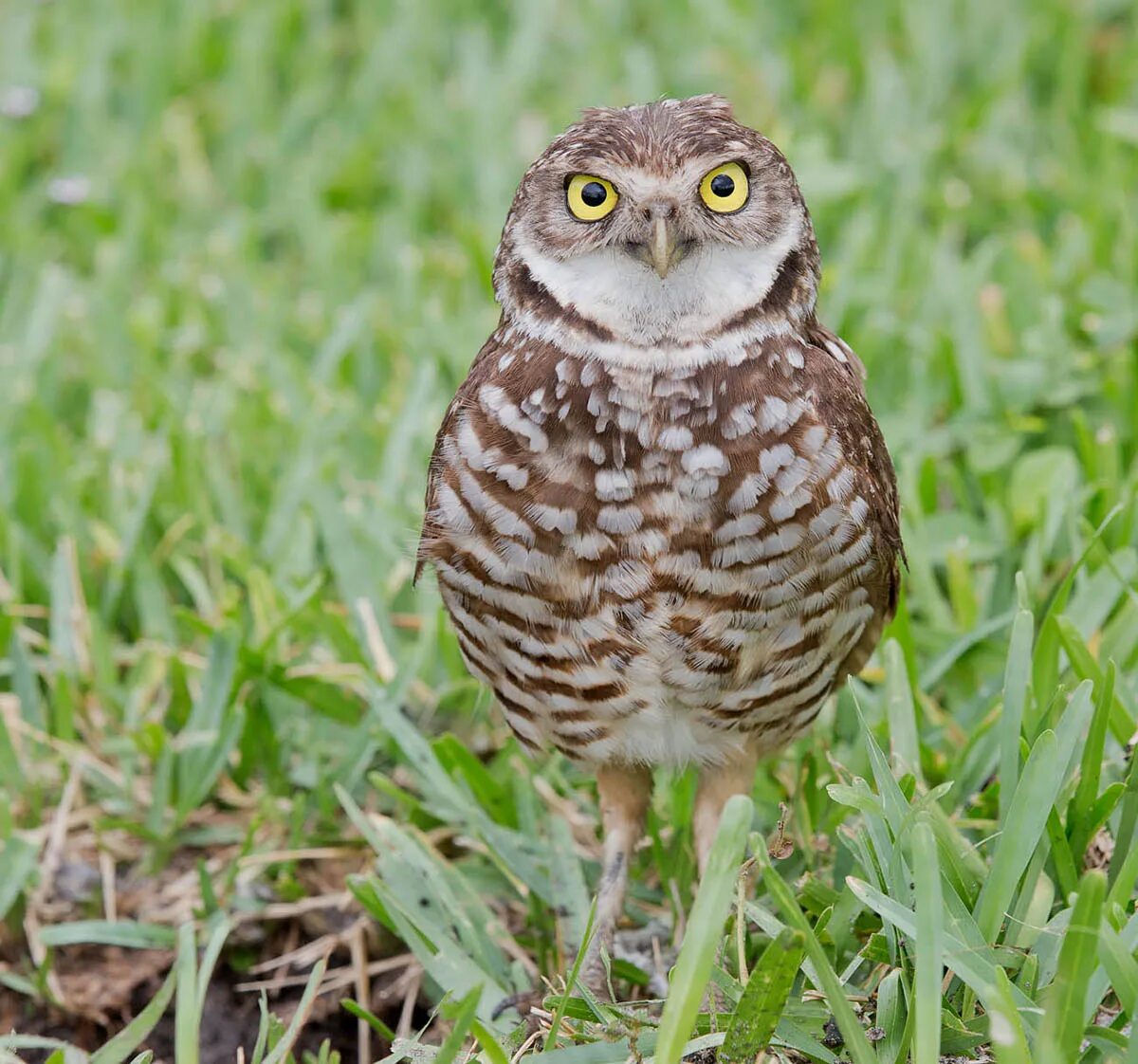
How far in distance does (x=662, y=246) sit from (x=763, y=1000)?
1.12 metres

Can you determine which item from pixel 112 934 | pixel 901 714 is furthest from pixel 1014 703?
pixel 112 934

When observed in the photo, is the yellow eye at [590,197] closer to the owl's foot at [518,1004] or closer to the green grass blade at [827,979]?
the green grass blade at [827,979]

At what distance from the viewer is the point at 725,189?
264 centimetres

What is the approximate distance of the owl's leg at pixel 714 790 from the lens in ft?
10.1

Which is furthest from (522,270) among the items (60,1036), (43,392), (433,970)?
(43,392)

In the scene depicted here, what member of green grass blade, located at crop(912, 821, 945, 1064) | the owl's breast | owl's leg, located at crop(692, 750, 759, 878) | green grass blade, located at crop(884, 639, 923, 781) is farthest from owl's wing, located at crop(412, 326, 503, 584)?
green grass blade, located at crop(912, 821, 945, 1064)

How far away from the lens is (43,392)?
4512 mm

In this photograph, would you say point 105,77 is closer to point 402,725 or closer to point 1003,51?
point 1003,51

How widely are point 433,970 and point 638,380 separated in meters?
1.07

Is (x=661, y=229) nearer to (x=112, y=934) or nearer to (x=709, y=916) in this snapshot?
(x=709, y=916)

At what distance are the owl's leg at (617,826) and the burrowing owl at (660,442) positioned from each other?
34cm

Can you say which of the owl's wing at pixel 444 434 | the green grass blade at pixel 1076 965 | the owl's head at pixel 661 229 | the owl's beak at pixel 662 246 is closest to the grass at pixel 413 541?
the green grass blade at pixel 1076 965

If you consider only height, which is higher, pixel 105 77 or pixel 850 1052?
pixel 105 77

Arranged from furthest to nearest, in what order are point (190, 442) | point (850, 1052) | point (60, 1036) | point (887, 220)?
point (887, 220) → point (190, 442) → point (60, 1036) → point (850, 1052)
